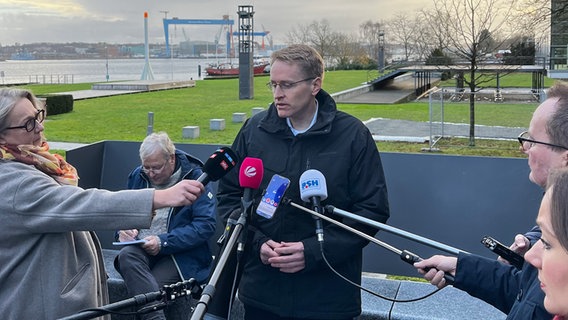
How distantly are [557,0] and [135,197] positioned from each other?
2512cm

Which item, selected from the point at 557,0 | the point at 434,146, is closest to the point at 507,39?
the point at 557,0

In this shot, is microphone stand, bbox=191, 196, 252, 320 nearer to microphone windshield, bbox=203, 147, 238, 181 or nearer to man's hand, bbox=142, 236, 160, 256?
microphone windshield, bbox=203, 147, 238, 181

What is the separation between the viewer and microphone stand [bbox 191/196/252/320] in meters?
1.97

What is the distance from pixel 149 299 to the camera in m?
2.32

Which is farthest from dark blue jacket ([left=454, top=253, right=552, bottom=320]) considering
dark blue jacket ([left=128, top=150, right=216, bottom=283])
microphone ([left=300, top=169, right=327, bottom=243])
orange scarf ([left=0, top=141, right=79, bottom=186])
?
dark blue jacket ([left=128, top=150, right=216, bottom=283])

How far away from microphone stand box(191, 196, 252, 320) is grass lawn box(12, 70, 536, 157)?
11687 mm

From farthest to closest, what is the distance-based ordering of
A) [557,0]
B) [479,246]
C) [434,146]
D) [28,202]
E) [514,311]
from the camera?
[557,0] < [434,146] < [479,246] < [28,202] < [514,311]

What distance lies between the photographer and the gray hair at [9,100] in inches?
114

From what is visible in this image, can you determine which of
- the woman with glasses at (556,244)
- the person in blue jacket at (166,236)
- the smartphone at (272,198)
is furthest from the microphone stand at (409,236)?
the person in blue jacket at (166,236)

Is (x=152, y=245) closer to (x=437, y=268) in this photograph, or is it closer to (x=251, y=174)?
(x=251, y=174)

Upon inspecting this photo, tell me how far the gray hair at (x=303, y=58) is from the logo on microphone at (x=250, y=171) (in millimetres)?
801

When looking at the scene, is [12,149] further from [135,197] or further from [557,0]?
[557,0]

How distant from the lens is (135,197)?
9.14ft

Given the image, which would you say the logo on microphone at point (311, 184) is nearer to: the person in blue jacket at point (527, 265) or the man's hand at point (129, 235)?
the person in blue jacket at point (527, 265)
